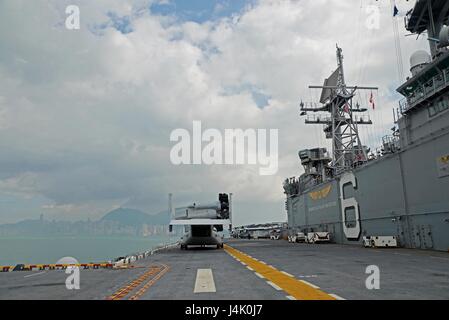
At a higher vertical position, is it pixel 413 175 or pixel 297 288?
pixel 413 175

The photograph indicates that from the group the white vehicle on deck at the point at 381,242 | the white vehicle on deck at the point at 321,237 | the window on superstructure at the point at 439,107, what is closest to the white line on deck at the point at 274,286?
the window on superstructure at the point at 439,107

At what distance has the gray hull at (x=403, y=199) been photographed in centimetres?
2308

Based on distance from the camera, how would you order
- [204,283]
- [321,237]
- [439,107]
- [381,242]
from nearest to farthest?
[204,283] → [439,107] → [381,242] → [321,237]

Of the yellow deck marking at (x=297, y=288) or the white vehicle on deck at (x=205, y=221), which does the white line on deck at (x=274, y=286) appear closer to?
the yellow deck marking at (x=297, y=288)

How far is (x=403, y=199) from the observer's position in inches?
1075

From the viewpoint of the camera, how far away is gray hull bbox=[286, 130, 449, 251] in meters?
23.1

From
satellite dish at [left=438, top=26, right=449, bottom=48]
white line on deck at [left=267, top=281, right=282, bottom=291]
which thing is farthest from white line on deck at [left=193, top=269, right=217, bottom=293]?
satellite dish at [left=438, top=26, right=449, bottom=48]

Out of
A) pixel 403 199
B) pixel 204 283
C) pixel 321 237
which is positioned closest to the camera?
pixel 204 283

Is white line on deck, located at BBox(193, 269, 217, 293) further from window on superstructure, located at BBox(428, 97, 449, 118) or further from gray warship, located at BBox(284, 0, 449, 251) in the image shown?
window on superstructure, located at BBox(428, 97, 449, 118)

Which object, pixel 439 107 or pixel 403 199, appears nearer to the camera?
pixel 439 107

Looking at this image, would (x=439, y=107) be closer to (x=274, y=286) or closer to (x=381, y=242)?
(x=381, y=242)

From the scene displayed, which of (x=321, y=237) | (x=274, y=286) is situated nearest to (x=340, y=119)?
(x=321, y=237)

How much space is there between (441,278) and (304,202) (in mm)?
45102
